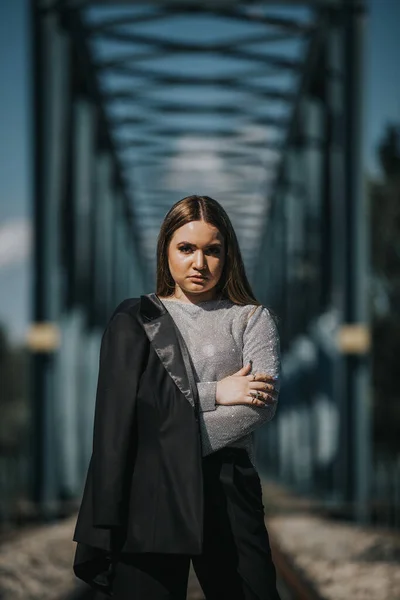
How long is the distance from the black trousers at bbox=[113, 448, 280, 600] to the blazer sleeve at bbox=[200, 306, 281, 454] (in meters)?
0.08

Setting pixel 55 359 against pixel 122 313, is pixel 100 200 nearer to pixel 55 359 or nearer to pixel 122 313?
pixel 55 359

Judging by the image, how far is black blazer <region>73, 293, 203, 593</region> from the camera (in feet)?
9.55

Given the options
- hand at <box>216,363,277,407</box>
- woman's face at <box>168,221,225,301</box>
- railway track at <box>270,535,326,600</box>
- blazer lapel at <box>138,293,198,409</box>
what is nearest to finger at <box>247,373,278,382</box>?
hand at <box>216,363,277,407</box>

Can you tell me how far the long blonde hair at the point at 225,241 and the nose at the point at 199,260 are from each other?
86 millimetres

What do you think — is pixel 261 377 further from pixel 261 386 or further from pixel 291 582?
pixel 291 582

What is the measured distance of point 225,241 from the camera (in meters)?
3.15

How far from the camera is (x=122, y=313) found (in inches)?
122

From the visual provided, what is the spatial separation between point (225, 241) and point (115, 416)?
1.80 feet

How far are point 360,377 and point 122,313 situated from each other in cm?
902

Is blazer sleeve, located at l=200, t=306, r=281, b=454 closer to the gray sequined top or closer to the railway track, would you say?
the gray sequined top

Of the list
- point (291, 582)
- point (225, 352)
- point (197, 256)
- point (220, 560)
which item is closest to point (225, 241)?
point (197, 256)

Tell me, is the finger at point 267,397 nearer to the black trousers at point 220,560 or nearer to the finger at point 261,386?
the finger at point 261,386

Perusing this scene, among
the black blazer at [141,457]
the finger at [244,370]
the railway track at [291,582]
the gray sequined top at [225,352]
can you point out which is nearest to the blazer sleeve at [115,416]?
the black blazer at [141,457]

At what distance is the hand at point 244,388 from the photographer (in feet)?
9.82
